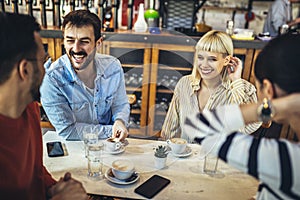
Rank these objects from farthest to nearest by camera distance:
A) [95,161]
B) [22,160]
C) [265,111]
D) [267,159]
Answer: [95,161], [22,160], [265,111], [267,159]

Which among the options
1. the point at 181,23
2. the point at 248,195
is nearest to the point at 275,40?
the point at 248,195

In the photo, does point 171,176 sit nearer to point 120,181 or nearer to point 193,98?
point 120,181

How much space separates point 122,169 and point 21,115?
0.48m

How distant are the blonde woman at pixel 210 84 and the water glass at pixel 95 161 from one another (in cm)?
56

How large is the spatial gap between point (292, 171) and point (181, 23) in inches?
141

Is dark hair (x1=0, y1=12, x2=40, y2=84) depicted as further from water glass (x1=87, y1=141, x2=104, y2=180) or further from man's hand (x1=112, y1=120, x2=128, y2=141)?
man's hand (x1=112, y1=120, x2=128, y2=141)

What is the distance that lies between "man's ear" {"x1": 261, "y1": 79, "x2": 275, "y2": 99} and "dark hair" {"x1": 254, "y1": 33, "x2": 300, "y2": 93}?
1cm

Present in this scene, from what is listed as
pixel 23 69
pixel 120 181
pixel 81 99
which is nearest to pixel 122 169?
pixel 120 181

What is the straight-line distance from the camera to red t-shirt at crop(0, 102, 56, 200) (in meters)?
1.02

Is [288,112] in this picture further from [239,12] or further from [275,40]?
[239,12]

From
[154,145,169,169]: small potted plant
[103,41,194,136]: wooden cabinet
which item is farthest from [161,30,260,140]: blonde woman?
[103,41,194,136]: wooden cabinet

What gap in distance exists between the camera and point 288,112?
82 centimetres

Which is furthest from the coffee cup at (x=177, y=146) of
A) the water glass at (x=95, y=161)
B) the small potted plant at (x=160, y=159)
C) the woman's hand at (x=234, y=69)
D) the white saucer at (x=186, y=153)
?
the woman's hand at (x=234, y=69)

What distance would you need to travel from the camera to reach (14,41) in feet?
3.00
